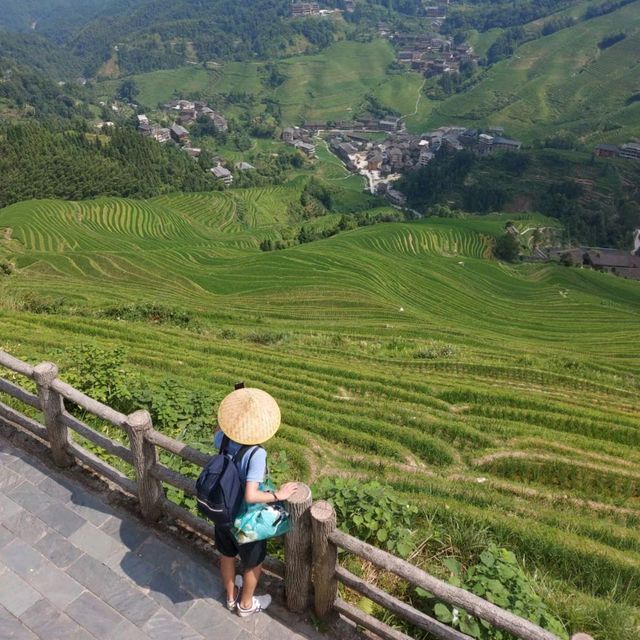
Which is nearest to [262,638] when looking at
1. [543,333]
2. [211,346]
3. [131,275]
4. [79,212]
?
[211,346]

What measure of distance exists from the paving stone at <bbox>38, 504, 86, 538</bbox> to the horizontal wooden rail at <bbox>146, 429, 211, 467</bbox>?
205cm

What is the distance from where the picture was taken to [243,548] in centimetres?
554

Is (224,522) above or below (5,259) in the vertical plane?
above

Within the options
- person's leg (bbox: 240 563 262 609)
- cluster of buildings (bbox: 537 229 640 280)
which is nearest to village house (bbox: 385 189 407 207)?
cluster of buildings (bbox: 537 229 640 280)

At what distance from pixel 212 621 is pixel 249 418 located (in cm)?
276

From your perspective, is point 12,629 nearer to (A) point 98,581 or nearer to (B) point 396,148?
(A) point 98,581

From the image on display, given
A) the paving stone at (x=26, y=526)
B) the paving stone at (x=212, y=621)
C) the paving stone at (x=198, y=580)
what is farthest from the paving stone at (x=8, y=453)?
the paving stone at (x=212, y=621)

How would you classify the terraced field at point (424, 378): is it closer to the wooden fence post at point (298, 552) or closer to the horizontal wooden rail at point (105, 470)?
the wooden fence post at point (298, 552)

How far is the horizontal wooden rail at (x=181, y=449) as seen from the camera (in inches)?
235

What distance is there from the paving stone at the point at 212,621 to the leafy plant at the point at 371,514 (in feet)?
5.83

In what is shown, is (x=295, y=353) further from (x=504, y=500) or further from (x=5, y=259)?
(x=5, y=259)

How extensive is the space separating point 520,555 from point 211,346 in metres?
14.8

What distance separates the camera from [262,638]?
18.7 feet

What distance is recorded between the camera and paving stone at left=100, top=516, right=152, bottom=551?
681cm
